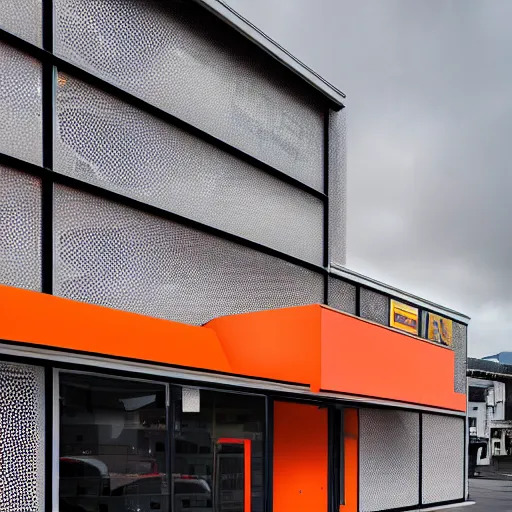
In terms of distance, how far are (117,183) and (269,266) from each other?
3732 millimetres

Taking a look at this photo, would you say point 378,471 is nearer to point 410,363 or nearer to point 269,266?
point 410,363

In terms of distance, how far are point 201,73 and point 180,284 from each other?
3.61 m

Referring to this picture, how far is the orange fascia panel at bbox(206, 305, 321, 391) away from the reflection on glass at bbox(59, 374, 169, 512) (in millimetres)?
1733

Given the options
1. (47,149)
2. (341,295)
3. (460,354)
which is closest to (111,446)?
(47,149)

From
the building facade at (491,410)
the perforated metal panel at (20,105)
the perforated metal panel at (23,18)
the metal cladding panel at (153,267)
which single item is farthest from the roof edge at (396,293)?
the building facade at (491,410)

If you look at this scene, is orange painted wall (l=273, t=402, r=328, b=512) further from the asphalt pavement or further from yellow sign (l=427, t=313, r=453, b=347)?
the asphalt pavement

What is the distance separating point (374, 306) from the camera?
1456 cm

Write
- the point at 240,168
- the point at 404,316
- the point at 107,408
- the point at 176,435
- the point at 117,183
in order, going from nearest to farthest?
1. the point at 107,408
2. the point at 176,435
3. the point at 117,183
4. the point at 240,168
5. the point at 404,316

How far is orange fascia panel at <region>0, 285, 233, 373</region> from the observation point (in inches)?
259

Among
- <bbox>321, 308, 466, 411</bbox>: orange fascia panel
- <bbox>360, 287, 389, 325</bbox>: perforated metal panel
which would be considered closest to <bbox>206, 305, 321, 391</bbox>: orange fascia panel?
<bbox>321, 308, 466, 411</bbox>: orange fascia panel

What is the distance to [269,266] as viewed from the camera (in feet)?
38.9

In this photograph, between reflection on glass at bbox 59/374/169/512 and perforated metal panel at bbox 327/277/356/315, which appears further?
perforated metal panel at bbox 327/277/356/315

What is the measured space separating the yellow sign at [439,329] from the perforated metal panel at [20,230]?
36.6ft

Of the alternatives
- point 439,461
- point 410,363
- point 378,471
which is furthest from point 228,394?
point 439,461
